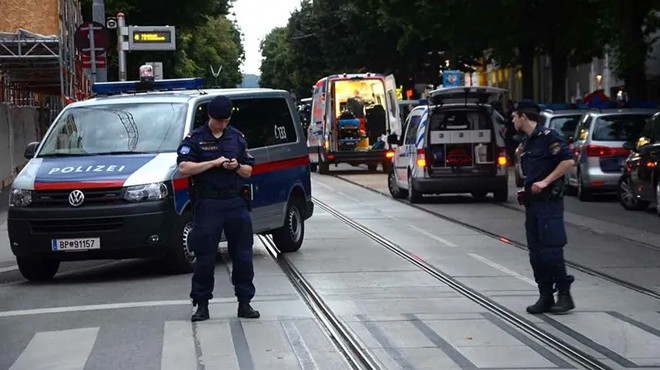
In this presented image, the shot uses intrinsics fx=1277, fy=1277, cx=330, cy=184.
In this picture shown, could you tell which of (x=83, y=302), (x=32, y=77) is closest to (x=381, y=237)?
(x=83, y=302)

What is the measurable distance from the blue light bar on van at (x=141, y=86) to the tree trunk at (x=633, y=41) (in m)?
17.2

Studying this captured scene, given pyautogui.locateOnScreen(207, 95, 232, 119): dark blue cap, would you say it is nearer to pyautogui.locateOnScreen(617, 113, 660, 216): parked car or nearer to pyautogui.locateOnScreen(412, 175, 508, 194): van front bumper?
pyautogui.locateOnScreen(617, 113, 660, 216): parked car

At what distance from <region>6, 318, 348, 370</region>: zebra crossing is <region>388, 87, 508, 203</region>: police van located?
46.4 feet

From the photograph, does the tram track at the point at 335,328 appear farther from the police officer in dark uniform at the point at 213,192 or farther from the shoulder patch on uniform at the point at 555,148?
the shoulder patch on uniform at the point at 555,148

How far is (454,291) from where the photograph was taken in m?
12.1

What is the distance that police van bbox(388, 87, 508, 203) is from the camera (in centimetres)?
2434

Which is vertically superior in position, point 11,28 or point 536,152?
point 11,28

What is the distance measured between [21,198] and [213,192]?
366 centimetres

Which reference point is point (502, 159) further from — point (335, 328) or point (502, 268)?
point (335, 328)

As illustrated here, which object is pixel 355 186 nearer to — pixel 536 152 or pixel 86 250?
pixel 86 250

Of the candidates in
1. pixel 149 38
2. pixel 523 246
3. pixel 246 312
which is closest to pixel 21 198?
pixel 246 312

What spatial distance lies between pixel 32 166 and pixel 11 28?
3107 cm

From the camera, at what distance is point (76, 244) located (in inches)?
508

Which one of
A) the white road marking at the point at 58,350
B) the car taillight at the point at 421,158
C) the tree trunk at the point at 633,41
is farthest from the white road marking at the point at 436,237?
the tree trunk at the point at 633,41
